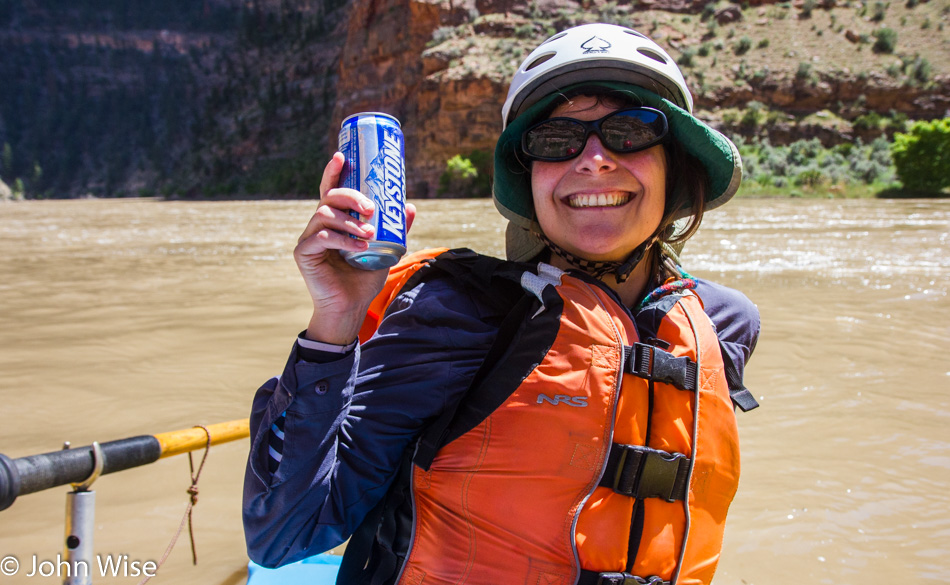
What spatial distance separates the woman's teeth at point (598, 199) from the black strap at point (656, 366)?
342mm

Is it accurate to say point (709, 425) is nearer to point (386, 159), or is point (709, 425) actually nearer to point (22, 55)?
point (386, 159)

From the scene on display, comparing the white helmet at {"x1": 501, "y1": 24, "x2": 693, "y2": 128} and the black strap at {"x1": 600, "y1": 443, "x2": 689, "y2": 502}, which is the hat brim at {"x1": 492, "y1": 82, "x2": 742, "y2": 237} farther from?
the black strap at {"x1": 600, "y1": 443, "x2": 689, "y2": 502}

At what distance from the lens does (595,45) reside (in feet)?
4.57

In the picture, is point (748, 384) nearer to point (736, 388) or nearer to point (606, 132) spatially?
point (736, 388)

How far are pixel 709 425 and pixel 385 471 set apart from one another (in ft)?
2.16

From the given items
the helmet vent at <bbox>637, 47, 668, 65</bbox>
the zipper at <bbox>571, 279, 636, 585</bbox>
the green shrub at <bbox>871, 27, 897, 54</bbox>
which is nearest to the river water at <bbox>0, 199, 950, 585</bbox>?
the zipper at <bbox>571, 279, 636, 585</bbox>

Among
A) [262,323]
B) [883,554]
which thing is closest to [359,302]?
[883,554]

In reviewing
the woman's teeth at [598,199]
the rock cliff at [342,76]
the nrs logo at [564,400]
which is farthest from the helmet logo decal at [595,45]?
the rock cliff at [342,76]

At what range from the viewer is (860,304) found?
612 cm

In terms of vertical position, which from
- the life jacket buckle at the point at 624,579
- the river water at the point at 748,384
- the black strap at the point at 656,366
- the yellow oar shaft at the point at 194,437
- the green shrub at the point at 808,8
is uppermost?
the green shrub at the point at 808,8

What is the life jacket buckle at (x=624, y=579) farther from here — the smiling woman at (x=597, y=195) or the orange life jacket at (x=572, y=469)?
the smiling woman at (x=597, y=195)

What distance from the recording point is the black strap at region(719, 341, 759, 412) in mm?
1353

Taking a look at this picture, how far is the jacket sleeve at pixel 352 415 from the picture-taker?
3.47ft

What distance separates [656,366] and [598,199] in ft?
1.30
